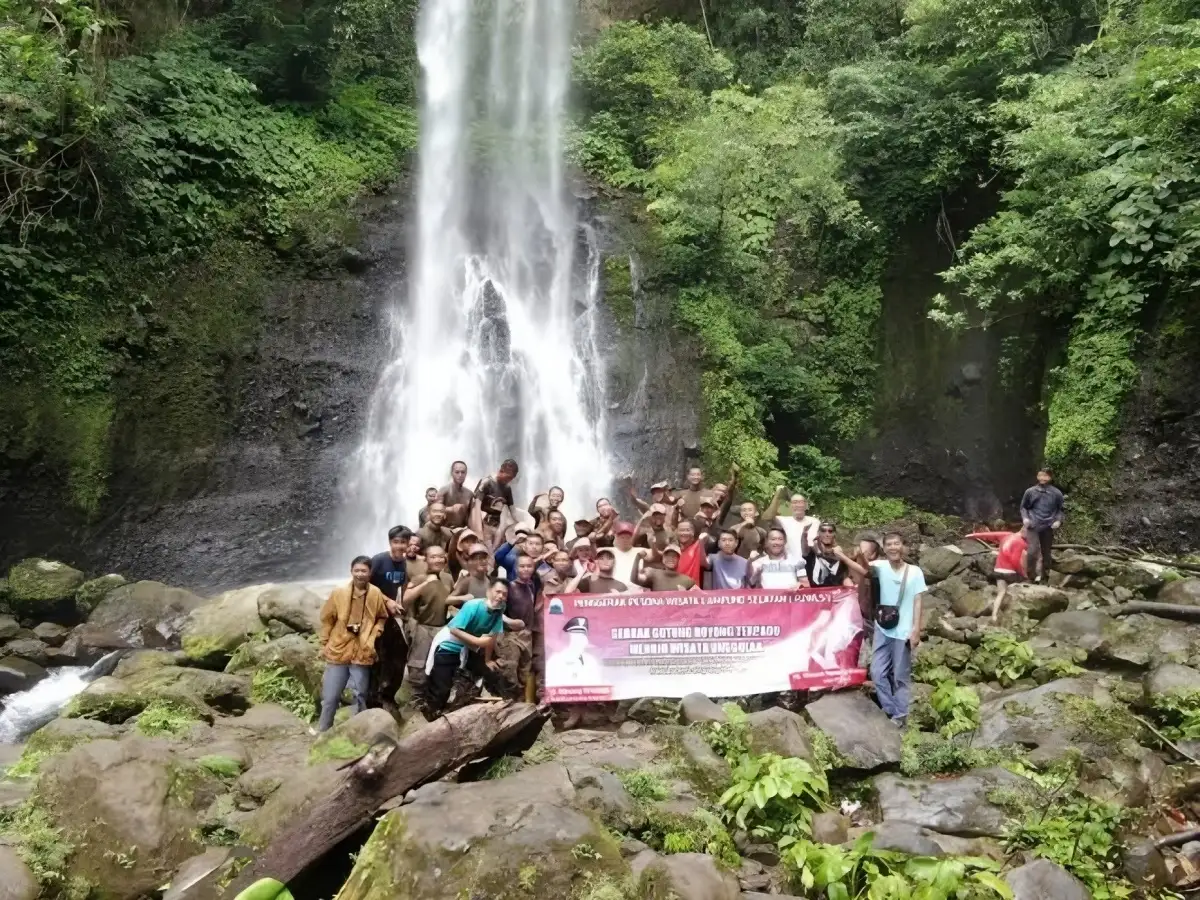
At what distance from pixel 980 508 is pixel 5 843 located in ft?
50.8

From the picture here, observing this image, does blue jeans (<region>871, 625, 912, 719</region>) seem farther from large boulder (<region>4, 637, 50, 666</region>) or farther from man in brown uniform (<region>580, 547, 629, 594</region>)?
large boulder (<region>4, 637, 50, 666</region>)

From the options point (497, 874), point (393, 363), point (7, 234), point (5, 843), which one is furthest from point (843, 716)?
point (7, 234)

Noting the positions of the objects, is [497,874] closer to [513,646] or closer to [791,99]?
[513,646]

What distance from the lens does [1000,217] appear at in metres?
14.5

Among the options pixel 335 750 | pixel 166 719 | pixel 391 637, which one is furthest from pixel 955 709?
pixel 166 719

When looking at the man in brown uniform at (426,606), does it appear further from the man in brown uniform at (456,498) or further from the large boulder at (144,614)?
the large boulder at (144,614)

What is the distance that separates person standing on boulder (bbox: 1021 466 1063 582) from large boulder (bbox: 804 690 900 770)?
521cm

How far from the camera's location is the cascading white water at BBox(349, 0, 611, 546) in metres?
16.1

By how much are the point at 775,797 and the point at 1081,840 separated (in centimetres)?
197

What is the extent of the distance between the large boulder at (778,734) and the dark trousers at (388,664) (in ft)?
9.23

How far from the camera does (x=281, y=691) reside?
7.88m

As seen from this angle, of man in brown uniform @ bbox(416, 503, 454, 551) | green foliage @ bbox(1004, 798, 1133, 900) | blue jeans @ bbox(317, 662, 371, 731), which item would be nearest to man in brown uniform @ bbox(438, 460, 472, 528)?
man in brown uniform @ bbox(416, 503, 454, 551)

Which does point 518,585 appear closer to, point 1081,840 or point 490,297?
point 1081,840

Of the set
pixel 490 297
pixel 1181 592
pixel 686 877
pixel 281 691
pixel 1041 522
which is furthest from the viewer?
pixel 490 297
